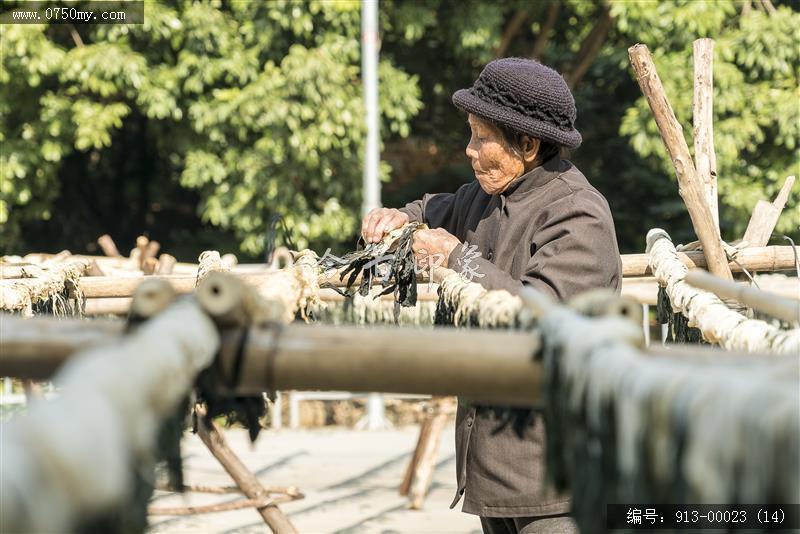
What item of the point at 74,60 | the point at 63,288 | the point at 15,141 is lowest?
the point at 63,288

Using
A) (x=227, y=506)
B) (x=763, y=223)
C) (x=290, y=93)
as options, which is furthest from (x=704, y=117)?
(x=290, y=93)

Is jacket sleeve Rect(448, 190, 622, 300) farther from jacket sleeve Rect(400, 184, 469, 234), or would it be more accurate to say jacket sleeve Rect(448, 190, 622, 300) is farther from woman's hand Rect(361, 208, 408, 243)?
jacket sleeve Rect(400, 184, 469, 234)

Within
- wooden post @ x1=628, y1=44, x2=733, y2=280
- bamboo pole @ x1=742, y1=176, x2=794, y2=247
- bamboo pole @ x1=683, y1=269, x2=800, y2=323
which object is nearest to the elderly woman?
wooden post @ x1=628, y1=44, x2=733, y2=280

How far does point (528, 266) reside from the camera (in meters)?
2.54

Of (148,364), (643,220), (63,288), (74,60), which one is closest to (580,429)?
(148,364)

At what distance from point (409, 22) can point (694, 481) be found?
365 inches

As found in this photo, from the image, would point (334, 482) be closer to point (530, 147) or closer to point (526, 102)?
point (530, 147)

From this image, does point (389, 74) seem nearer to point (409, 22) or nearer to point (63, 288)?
point (409, 22)

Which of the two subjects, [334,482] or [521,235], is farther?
[334,482]

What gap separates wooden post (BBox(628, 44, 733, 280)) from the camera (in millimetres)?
3121

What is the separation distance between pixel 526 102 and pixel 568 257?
0.40m

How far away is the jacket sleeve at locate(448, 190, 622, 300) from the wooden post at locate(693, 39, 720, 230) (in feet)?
2.52

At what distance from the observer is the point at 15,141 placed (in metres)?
9.35
